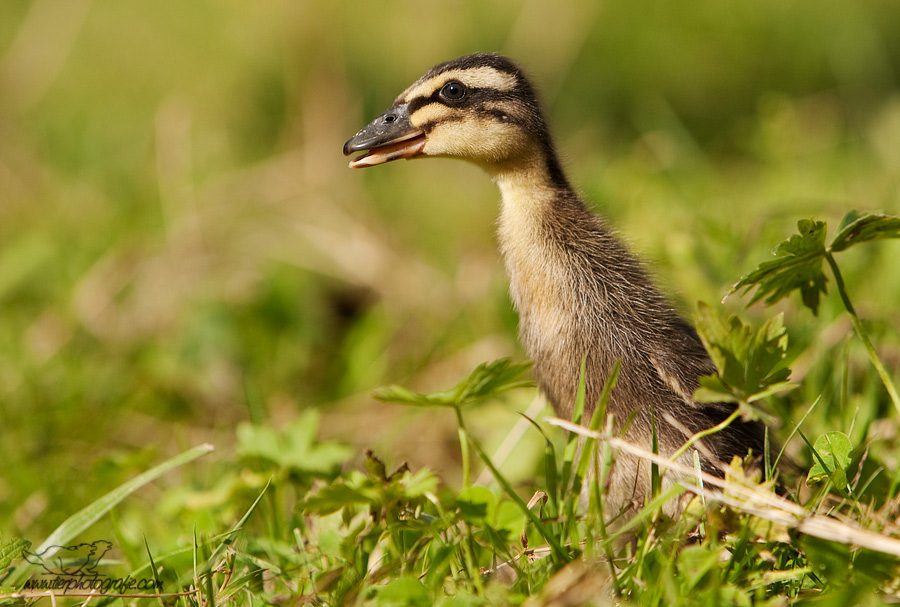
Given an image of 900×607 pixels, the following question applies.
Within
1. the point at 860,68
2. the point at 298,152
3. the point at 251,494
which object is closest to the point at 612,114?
the point at 860,68

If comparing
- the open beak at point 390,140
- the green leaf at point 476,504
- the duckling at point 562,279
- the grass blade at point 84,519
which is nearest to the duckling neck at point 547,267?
the duckling at point 562,279

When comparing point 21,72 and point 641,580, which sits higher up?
point 21,72

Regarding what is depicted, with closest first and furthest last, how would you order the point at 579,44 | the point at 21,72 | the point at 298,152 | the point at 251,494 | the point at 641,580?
the point at 641,580
the point at 251,494
the point at 298,152
the point at 21,72
the point at 579,44

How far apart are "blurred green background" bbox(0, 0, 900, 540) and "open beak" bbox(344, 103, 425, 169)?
18.0 inches

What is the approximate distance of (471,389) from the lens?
1.77 m

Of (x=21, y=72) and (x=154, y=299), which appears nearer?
(x=154, y=299)

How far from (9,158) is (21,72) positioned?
2.23 ft

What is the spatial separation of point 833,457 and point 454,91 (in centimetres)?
135

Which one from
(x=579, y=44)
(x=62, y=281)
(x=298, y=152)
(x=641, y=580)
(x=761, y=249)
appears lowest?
(x=641, y=580)

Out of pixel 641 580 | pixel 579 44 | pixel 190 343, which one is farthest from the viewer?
pixel 579 44

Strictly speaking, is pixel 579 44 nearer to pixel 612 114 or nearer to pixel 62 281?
pixel 612 114

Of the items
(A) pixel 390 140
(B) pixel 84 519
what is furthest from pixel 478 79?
(B) pixel 84 519

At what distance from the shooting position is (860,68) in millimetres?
5871

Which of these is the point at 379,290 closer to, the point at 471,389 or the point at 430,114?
the point at 430,114
